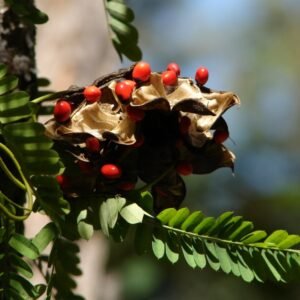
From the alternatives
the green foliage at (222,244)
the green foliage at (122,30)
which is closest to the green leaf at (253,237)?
the green foliage at (222,244)

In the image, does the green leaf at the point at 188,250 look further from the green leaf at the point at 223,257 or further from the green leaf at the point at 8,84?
the green leaf at the point at 8,84

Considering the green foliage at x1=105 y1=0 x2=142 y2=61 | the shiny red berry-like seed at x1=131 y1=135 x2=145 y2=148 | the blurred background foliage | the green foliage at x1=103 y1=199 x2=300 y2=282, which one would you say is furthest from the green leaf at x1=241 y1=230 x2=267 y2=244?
the blurred background foliage

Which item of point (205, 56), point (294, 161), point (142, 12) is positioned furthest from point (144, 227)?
point (205, 56)

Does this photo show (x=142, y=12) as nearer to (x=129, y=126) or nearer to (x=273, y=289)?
(x=273, y=289)

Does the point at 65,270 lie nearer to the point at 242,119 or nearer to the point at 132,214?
the point at 132,214

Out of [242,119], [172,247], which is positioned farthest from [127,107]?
[242,119]
